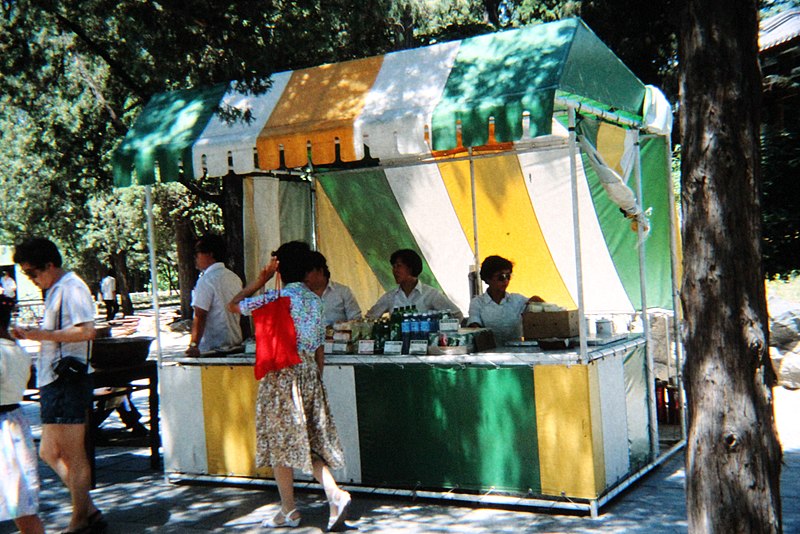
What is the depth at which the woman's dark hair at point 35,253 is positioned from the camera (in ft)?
16.3

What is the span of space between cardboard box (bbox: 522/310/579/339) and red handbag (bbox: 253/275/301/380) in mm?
1682

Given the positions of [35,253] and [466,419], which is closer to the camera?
[35,253]

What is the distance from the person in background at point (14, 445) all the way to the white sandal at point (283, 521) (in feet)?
4.90

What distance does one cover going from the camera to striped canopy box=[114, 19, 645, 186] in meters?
5.17

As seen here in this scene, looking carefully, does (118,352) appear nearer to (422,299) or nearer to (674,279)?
(422,299)

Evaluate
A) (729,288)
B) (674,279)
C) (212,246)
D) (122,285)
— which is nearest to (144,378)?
(212,246)

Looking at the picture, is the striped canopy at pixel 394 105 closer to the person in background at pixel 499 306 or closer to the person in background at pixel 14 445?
the person in background at pixel 499 306

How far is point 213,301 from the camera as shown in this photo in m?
6.50

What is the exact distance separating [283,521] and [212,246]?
91.6 inches

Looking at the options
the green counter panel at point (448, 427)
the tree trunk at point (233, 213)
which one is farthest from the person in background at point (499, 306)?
the tree trunk at point (233, 213)

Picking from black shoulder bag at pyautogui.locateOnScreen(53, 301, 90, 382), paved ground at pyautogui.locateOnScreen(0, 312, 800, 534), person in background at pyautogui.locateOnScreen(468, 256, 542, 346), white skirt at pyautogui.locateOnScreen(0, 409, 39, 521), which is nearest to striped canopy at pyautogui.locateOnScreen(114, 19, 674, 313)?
person in background at pyautogui.locateOnScreen(468, 256, 542, 346)

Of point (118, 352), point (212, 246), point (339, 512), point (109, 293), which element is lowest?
point (339, 512)

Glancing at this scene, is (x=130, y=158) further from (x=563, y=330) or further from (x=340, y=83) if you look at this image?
(x=563, y=330)

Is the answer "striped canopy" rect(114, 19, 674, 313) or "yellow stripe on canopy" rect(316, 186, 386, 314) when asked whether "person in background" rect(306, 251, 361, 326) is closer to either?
"striped canopy" rect(114, 19, 674, 313)
